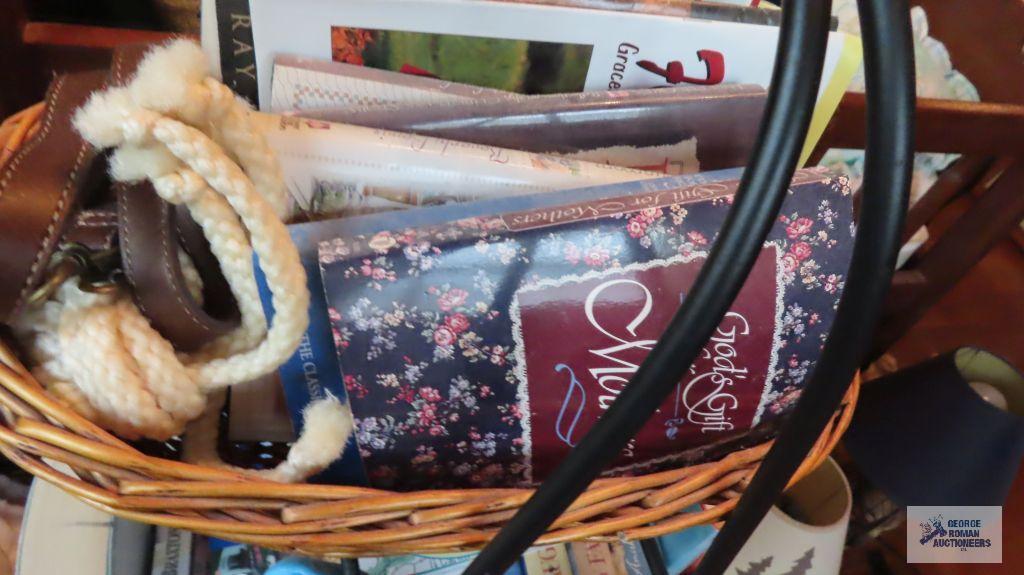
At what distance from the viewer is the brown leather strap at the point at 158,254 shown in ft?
1.06

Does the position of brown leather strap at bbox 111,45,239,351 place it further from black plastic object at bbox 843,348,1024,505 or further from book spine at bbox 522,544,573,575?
black plastic object at bbox 843,348,1024,505

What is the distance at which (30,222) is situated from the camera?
308 millimetres

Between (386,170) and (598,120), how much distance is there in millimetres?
136

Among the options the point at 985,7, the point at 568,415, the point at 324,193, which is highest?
the point at 985,7

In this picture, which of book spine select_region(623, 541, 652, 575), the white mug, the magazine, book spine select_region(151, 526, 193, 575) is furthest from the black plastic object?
book spine select_region(151, 526, 193, 575)

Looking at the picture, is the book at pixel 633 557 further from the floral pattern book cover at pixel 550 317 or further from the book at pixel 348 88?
the book at pixel 348 88

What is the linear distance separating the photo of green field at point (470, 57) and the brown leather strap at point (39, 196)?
0.51 feet

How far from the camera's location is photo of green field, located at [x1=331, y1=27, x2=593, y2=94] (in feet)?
1.42

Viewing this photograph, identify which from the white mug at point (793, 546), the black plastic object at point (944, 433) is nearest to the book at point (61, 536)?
the white mug at point (793, 546)

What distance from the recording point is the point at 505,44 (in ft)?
1.44

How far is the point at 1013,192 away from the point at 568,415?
2.05ft

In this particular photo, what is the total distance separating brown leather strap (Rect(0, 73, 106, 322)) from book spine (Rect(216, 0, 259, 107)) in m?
0.10

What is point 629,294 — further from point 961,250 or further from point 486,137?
point 961,250

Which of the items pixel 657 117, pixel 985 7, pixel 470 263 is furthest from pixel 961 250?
pixel 470 263
